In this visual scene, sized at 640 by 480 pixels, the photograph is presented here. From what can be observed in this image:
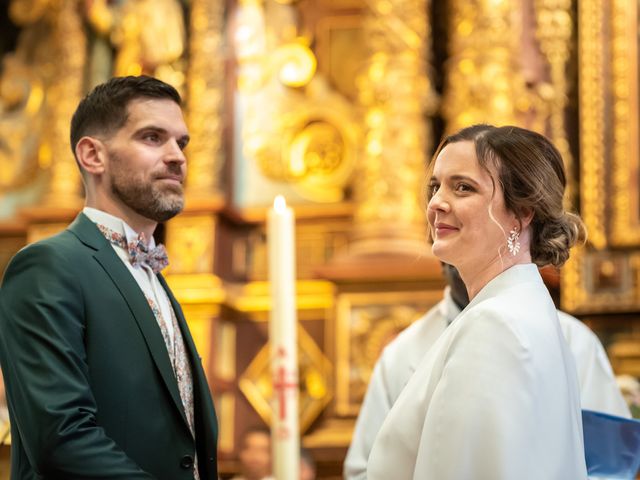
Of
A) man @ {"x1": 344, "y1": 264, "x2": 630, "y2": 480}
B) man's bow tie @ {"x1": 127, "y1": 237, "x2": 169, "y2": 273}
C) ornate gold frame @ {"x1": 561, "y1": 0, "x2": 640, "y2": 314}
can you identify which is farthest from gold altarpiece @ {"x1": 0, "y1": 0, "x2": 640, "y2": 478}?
man's bow tie @ {"x1": 127, "y1": 237, "x2": 169, "y2": 273}

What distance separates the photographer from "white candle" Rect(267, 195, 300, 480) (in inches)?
121

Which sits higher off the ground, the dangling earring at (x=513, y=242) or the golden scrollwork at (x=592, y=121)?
the golden scrollwork at (x=592, y=121)

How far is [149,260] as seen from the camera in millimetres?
2764

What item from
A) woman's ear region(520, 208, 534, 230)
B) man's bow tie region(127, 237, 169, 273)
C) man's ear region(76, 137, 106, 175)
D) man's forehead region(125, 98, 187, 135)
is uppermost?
man's forehead region(125, 98, 187, 135)

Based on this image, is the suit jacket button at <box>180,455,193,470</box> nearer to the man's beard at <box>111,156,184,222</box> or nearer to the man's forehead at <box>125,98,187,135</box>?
the man's beard at <box>111,156,184,222</box>

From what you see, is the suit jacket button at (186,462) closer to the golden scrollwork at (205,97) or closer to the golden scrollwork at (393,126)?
the golden scrollwork at (393,126)

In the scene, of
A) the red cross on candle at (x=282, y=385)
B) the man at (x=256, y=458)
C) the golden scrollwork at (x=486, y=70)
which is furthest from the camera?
the golden scrollwork at (x=486, y=70)

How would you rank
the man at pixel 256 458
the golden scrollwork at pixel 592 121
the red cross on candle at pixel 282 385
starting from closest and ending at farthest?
the red cross on candle at pixel 282 385
the man at pixel 256 458
the golden scrollwork at pixel 592 121

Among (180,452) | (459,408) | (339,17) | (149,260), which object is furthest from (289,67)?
(459,408)

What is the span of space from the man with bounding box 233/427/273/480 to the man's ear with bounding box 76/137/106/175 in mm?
2631

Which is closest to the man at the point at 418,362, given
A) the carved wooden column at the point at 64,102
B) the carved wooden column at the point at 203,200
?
the carved wooden column at the point at 203,200

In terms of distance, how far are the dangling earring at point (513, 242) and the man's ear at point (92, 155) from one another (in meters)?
1.05

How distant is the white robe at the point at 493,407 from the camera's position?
6.60 ft

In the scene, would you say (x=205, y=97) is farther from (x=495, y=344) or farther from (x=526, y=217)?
(x=495, y=344)
